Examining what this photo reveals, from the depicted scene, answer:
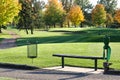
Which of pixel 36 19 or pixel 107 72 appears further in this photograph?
pixel 36 19

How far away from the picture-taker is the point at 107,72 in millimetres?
14938

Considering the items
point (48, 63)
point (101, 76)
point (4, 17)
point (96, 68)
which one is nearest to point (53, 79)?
point (101, 76)

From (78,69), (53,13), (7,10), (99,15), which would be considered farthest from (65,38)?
(99,15)

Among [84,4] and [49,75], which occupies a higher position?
[84,4]

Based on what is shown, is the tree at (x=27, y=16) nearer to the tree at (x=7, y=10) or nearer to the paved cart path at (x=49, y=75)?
the tree at (x=7, y=10)

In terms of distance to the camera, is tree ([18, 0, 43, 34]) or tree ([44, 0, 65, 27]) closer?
tree ([18, 0, 43, 34])

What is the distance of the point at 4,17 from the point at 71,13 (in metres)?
57.1

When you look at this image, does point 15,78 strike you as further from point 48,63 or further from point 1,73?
point 48,63

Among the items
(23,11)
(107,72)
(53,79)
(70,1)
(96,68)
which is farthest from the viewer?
(70,1)

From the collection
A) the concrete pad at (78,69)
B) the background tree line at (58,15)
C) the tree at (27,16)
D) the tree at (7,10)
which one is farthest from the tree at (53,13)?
the concrete pad at (78,69)

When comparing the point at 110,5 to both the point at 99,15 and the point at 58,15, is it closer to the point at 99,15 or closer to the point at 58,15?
the point at 99,15

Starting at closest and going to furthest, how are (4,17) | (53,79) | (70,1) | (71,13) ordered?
(53,79)
(4,17)
(71,13)
(70,1)

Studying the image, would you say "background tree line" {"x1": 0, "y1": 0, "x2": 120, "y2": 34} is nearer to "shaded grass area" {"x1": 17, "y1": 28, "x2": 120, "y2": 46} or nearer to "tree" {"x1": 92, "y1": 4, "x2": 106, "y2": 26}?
"tree" {"x1": 92, "y1": 4, "x2": 106, "y2": 26}

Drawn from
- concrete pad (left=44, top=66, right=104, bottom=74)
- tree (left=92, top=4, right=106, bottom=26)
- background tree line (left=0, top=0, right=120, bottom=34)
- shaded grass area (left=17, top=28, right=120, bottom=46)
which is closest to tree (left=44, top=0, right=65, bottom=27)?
background tree line (left=0, top=0, right=120, bottom=34)
